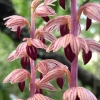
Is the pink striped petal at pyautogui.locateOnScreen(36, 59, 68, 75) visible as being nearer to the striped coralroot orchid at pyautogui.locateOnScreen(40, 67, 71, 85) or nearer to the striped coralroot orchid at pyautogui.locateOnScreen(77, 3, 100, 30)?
the striped coralroot orchid at pyautogui.locateOnScreen(40, 67, 71, 85)

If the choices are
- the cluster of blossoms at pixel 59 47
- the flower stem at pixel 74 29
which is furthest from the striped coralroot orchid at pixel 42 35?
the flower stem at pixel 74 29

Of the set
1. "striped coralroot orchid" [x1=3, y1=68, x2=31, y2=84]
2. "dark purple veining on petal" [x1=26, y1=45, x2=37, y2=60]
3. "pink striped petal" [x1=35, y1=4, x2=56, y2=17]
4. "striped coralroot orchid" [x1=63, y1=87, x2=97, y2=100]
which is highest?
"pink striped petal" [x1=35, y1=4, x2=56, y2=17]

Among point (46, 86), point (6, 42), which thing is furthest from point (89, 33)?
point (46, 86)

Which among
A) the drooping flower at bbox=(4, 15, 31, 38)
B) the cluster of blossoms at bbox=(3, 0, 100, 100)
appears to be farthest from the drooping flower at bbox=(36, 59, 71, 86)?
the drooping flower at bbox=(4, 15, 31, 38)

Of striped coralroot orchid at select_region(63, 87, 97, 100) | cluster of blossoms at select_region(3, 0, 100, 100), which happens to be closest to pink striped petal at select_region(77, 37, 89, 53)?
cluster of blossoms at select_region(3, 0, 100, 100)

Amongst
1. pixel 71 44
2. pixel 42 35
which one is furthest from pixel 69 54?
pixel 42 35

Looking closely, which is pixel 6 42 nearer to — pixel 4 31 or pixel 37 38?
pixel 4 31

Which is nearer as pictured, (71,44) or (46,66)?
(71,44)

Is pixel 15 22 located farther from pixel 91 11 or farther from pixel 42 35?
pixel 91 11

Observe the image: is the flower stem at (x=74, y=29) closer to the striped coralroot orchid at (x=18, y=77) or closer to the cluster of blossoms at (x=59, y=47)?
the cluster of blossoms at (x=59, y=47)

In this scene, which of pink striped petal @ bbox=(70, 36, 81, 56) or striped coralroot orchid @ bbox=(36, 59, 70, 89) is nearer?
pink striped petal @ bbox=(70, 36, 81, 56)

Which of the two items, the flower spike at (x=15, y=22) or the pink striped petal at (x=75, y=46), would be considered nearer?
the pink striped petal at (x=75, y=46)

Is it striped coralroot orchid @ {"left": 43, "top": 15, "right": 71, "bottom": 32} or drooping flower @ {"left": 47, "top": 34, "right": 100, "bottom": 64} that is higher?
striped coralroot orchid @ {"left": 43, "top": 15, "right": 71, "bottom": 32}
